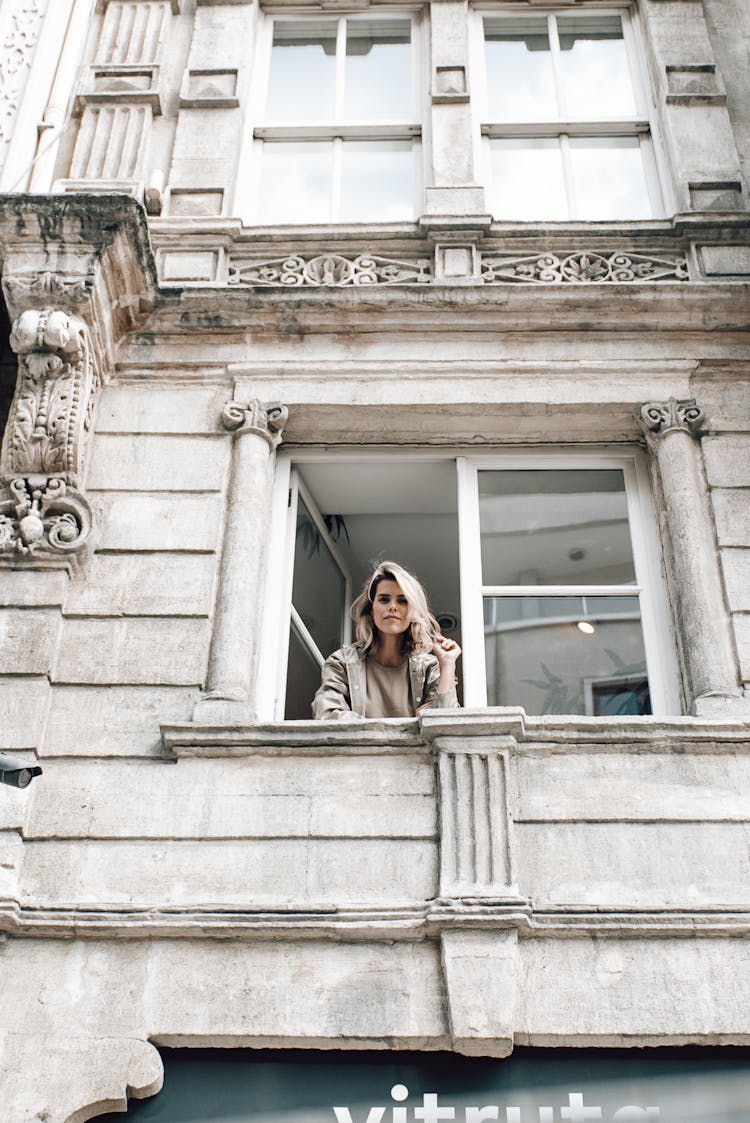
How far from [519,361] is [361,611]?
1.95m

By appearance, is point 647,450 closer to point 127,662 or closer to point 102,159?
point 127,662

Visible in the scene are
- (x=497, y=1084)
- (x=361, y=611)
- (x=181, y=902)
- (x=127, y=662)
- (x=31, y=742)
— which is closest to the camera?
(x=497, y=1084)

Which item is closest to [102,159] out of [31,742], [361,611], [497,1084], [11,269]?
[11,269]

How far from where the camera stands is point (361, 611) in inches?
284

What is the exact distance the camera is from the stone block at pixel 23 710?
6.25 meters

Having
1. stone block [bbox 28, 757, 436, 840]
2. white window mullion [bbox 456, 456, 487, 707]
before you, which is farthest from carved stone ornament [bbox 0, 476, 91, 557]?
white window mullion [bbox 456, 456, 487, 707]

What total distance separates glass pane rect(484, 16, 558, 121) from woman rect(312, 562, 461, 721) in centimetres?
444

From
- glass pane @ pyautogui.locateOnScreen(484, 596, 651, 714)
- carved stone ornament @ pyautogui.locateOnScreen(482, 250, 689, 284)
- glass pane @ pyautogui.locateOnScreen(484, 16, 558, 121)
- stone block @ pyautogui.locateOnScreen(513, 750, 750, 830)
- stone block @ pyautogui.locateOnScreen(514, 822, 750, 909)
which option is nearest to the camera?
stone block @ pyautogui.locateOnScreen(514, 822, 750, 909)

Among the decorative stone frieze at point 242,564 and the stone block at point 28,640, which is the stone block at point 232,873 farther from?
the stone block at point 28,640

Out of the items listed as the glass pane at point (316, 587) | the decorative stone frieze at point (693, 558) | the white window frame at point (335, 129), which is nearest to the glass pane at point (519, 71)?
the white window frame at point (335, 129)

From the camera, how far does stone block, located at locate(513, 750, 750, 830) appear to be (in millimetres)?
5949

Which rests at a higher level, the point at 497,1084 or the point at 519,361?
the point at 519,361

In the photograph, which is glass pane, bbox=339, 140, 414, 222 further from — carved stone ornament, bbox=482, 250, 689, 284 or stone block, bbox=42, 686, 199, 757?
stone block, bbox=42, 686, 199, 757

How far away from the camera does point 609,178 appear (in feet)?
30.5
